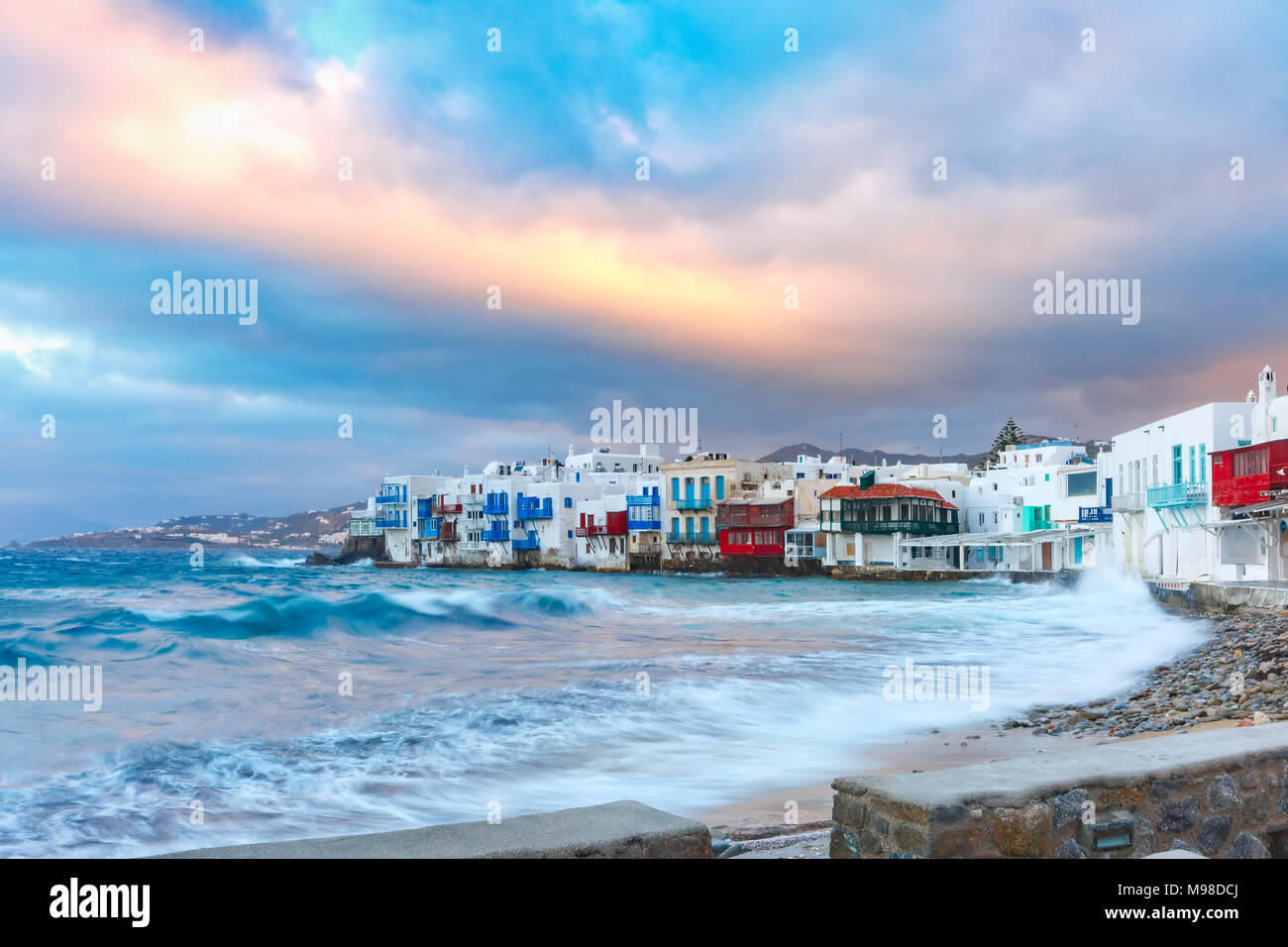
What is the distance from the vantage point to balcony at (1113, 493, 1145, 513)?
3291cm

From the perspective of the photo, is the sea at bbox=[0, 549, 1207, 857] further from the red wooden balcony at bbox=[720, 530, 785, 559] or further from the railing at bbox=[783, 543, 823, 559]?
the red wooden balcony at bbox=[720, 530, 785, 559]

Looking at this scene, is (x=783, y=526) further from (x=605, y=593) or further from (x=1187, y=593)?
(x=1187, y=593)

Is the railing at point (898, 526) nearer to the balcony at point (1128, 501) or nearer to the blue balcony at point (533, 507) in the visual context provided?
the balcony at point (1128, 501)

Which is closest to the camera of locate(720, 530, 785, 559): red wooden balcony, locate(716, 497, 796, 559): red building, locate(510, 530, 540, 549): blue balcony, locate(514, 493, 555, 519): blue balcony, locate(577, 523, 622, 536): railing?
locate(720, 530, 785, 559): red wooden balcony

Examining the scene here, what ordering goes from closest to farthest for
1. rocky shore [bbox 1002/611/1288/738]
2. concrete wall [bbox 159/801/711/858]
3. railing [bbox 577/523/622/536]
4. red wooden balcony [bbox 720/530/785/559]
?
concrete wall [bbox 159/801/711/858], rocky shore [bbox 1002/611/1288/738], red wooden balcony [bbox 720/530/785/559], railing [bbox 577/523/622/536]

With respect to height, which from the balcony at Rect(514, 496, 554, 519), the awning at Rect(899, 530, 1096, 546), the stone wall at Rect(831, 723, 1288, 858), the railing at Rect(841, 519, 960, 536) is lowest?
the awning at Rect(899, 530, 1096, 546)

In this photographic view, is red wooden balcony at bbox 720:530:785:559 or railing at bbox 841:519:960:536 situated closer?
railing at bbox 841:519:960:536

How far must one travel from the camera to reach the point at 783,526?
59.2 meters

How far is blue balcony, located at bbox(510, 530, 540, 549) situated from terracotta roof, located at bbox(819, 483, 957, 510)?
A: 2556 cm

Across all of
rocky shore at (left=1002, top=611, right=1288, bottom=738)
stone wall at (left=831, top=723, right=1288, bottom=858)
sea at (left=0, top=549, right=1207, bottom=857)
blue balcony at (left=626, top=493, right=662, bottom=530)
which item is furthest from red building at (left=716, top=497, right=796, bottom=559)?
stone wall at (left=831, top=723, right=1288, bottom=858)

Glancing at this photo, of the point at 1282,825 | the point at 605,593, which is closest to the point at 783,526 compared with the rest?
the point at 605,593

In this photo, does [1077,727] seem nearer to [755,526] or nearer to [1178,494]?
[1178,494]
